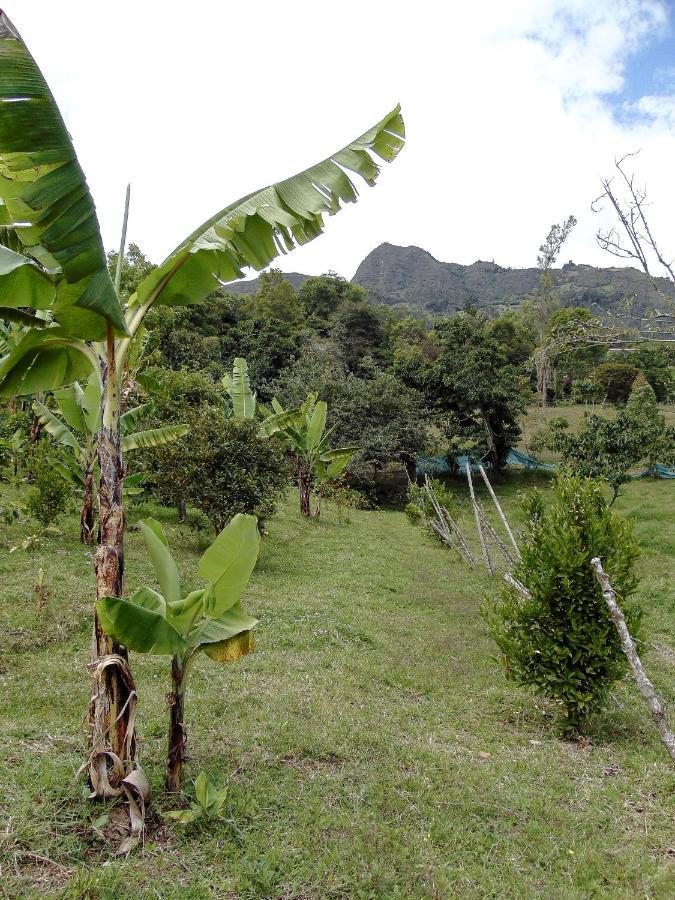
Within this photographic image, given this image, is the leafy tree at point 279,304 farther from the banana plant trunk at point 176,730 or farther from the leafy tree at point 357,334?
the banana plant trunk at point 176,730

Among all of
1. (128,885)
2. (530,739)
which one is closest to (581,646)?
(530,739)

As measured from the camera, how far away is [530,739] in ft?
17.8

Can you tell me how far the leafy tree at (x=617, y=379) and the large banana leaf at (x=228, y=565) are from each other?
38.0m

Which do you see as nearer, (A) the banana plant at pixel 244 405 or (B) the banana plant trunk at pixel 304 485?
(A) the banana plant at pixel 244 405

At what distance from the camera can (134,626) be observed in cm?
315

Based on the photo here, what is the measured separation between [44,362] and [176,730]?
2510 millimetres

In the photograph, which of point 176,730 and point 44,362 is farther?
point 44,362

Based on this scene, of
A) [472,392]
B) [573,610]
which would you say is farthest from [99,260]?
[472,392]

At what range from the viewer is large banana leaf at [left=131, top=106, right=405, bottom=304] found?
3561 mm

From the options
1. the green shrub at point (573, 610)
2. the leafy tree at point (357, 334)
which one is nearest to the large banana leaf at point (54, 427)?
the green shrub at point (573, 610)

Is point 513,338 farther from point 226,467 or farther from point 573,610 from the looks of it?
point 573,610

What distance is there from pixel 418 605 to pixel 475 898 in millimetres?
7231

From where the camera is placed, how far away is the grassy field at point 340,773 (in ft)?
10.4

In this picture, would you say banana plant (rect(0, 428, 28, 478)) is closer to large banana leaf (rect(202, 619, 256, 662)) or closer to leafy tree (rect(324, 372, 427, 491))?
large banana leaf (rect(202, 619, 256, 662))
